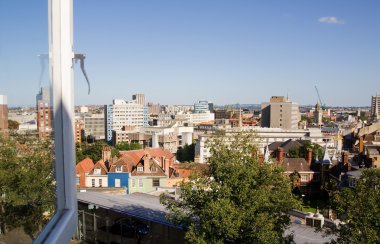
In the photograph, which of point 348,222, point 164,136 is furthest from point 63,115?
point 164,136

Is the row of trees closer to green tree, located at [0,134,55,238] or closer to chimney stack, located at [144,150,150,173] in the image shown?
green tree, located at [0,134,55,238]

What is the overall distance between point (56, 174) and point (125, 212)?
8043mm

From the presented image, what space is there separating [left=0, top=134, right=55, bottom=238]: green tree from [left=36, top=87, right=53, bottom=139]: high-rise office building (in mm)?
32

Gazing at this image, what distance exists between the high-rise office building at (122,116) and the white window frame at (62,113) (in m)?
73.1

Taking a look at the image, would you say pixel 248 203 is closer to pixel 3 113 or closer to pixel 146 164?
pixel 3 113

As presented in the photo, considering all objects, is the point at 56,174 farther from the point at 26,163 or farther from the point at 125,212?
the point at 125,212

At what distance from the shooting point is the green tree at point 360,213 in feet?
20.1

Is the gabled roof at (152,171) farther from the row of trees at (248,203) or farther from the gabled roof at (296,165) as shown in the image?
the row of trees at (248,203)

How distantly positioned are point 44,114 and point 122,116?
79773mm

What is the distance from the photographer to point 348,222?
6559mm

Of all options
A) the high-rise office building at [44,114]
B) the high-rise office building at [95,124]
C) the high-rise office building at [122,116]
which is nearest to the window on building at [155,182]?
the high-rise office building at [44,114]

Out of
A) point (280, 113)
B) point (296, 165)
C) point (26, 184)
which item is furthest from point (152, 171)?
point (280, 113)

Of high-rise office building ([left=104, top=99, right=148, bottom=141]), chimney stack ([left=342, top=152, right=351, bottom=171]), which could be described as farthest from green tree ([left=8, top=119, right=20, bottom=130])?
high-rise office building ([left=104, top=99, right=148, bottom=141])

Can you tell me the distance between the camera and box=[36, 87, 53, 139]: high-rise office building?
43.9 inches
